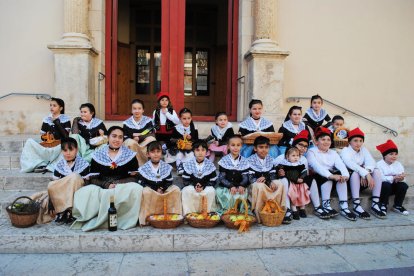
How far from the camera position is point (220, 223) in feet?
14.5

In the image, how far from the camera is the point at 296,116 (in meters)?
5.83

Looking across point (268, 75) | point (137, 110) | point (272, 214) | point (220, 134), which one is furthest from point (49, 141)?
point (268, 75)

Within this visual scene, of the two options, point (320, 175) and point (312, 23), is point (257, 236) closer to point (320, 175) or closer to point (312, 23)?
point (320, 175)

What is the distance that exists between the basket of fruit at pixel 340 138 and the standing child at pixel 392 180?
0.56m

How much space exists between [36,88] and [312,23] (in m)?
6.02

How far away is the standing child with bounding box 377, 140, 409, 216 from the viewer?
197 inches

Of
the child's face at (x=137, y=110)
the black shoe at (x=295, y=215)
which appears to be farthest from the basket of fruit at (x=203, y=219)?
the child's face at (x=137, y=110)

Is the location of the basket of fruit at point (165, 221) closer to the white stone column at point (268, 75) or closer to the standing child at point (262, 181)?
the standing child at point (262, 181)

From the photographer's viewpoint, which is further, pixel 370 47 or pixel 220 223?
pixel 370 47

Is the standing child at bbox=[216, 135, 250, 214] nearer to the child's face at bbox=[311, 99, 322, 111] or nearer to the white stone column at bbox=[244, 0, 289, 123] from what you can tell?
the child's face at bbox=[311, 99, 322, 111]

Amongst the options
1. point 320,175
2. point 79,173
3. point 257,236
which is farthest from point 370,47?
point 79,173

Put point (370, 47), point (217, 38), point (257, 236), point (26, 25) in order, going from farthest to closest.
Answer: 1. point (217, 38)
2. point (370, 47)
3. point (26, 25)
4. point (257, 236)

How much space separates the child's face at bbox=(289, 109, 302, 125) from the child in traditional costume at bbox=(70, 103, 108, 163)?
9.83ft

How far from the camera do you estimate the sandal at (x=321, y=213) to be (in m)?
4.69
